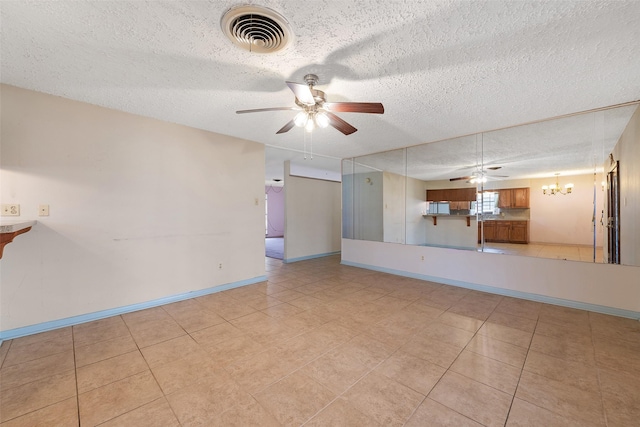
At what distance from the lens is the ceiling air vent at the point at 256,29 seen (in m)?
1.56

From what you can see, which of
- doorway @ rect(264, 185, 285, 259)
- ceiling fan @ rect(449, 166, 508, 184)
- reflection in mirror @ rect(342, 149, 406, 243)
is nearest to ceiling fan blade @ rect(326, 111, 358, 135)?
reflection in mirror @ rect(342, 149, 406, 243)

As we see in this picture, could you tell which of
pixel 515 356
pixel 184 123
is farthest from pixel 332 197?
pixel 515 356

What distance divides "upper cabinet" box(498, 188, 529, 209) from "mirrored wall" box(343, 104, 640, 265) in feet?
0.05

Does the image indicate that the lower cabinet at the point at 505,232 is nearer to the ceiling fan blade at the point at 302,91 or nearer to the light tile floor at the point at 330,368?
the light tile floor at the point at 330,368

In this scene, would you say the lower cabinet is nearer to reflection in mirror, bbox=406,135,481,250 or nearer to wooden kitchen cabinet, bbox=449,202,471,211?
reflection in mirror, bbox=406,135,481,250

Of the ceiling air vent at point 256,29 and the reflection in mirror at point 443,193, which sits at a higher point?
the ceiling air vent at point 256,29

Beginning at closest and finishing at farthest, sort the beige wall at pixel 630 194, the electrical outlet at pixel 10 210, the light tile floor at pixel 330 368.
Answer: the light tile floor at pixel 330 368, the electrical outlet at pixel 10 210, the beige wall at pixel 630 194

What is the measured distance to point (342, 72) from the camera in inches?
87.0

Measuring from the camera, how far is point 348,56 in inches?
78.3

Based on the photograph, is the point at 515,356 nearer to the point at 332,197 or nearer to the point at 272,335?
the point at 272,335

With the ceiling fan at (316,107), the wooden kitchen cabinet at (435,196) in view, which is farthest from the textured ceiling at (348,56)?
the wooden kitchen cabinet at (435,196)

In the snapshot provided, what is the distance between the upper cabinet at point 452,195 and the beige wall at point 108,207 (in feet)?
12.3

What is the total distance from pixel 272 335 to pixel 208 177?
2.52 m

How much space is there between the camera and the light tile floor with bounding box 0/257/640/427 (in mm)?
1548
